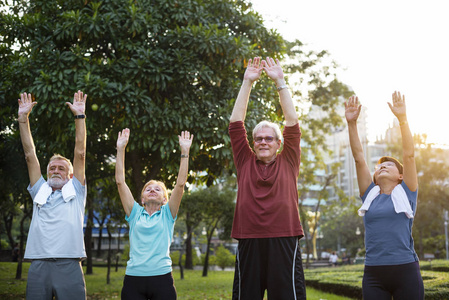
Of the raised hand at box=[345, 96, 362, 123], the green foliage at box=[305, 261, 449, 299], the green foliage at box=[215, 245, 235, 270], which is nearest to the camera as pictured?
the raised hand at box=[345, 96, 362, 123]

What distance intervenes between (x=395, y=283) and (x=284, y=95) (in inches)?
73.8

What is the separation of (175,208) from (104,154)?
8920mm

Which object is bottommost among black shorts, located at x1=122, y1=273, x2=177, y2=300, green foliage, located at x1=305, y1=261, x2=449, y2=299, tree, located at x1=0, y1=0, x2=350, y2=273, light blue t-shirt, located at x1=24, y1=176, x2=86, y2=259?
green foliage, located at x1=305, y1=261, x2=449, y2=299

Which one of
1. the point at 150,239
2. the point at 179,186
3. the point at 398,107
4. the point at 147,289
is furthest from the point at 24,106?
the point at 398,107

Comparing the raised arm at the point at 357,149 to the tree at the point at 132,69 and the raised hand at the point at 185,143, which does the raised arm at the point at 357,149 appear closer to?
the raised hand at the point at 185,143

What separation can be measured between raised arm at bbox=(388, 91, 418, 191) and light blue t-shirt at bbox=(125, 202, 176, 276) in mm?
2279

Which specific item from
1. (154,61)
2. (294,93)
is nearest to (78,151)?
(154,61)

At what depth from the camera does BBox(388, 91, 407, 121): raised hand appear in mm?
4621

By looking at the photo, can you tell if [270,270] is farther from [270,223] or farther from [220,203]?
[220,203]

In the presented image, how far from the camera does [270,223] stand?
3.79 meters

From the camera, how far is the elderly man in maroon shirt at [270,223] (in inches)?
147

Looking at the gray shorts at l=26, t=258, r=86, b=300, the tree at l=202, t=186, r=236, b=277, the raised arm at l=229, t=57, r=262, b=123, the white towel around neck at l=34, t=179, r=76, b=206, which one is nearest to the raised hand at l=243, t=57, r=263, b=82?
the raised arm at l=229, t=57, r=262, b=123

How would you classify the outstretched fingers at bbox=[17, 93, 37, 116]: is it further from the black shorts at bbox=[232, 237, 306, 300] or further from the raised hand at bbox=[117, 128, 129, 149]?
the black shorts at bbox=[232, 237, 306, 300]

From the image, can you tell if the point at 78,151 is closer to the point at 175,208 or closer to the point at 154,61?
the point at 175,208
